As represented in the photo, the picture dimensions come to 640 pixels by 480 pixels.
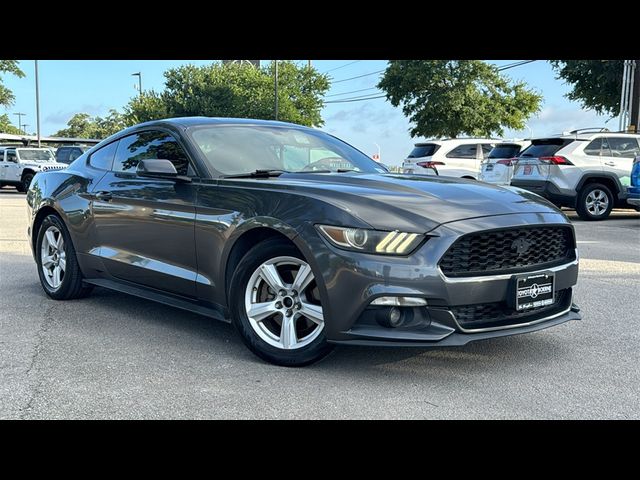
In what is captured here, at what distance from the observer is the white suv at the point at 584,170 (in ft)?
45.7

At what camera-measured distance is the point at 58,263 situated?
6164 millimetres

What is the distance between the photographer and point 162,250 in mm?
4926

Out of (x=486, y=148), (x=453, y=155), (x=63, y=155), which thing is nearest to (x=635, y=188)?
(x=453, y=155)

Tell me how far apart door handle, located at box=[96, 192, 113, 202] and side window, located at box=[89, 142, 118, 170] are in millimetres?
319

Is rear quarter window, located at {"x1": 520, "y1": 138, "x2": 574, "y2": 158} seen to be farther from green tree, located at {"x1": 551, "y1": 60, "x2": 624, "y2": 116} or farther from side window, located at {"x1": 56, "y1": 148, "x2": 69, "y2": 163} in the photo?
side window, located at {"x1": 56, "y1": 148, "x2": 69, "y2": 163}

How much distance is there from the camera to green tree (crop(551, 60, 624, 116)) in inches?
888

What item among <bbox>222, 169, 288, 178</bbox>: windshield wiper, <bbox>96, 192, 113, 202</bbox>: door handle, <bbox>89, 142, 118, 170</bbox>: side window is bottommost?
<bbox>96, 192, 113, 202</bbox>: door handle

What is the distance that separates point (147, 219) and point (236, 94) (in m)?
40.8

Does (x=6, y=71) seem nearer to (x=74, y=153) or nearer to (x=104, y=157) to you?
(x=74, y=153)

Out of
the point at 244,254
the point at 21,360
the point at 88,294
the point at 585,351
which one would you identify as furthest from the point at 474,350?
the point at 88,294

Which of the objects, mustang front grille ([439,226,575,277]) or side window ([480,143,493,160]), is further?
side window ([480,143,493,160])

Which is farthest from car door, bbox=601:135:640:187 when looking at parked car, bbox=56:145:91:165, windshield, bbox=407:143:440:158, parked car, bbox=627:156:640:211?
parked car, bbox=56:145:91:165

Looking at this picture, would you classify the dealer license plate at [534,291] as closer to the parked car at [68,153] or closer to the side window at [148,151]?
the side window at [148,151]

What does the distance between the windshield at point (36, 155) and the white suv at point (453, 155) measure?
15.8m
